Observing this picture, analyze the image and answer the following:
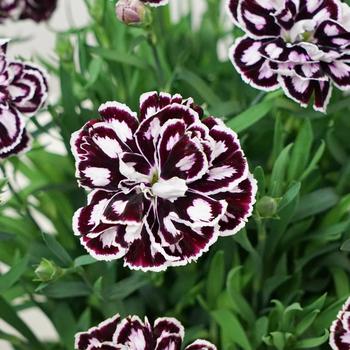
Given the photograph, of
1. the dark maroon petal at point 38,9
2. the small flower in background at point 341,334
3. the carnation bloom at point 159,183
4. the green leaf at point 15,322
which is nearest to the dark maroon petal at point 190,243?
the carnation bloom at point 159,183

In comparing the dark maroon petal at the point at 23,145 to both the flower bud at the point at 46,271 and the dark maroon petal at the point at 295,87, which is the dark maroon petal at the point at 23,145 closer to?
the flower bud at the point at 46,271

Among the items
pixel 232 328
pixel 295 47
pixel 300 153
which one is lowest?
pixel 232 328

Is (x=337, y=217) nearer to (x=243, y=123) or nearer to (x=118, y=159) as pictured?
(x=243, y=123)

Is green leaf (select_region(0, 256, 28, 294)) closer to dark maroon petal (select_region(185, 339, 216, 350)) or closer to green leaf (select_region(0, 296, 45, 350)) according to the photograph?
green leaf (select_region(0, 296, 45, 350))

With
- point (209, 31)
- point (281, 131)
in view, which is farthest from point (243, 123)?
point (209, 31)

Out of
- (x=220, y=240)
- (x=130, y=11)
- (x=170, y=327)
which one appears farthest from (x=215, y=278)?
(x=130, y=11)

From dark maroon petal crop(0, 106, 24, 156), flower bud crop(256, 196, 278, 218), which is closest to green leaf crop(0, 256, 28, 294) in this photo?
dark maroon petal crop(0, 106, 24, 156)

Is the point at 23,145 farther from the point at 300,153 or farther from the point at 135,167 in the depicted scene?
the point at 300,153

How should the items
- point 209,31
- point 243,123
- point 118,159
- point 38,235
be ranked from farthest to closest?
point 209,31 → point 38,235 → point 243,123 → point 118,159

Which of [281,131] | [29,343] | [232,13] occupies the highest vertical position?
[232,13]
